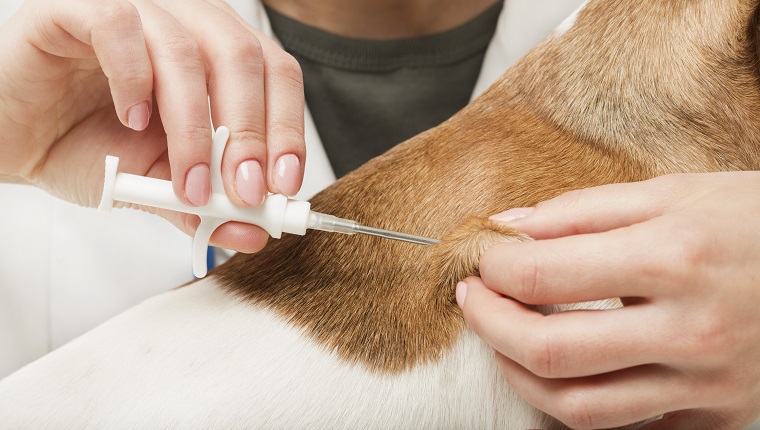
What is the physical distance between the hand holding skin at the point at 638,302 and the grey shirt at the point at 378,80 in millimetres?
1038

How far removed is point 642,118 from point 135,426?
0.82 meters

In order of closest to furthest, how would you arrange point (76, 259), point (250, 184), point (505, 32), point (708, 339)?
1. point (708, 339)
2. point (250, 184)
3. point (76, 259)
4. point (505, 32)

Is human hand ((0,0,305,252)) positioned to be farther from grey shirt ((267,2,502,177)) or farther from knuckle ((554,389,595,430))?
grey shirt ((267,2,502,177))

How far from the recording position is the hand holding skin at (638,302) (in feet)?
2.20

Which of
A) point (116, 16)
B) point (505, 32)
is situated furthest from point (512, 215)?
point (505, 32)

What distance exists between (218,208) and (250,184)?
66 millimetres

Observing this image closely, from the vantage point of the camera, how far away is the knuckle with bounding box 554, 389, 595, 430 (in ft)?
2.35

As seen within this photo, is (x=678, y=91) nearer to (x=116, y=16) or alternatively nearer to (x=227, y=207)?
(x=227, y=207)

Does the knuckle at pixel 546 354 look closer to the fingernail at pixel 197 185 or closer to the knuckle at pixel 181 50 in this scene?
the fingernail at pixel 197 185

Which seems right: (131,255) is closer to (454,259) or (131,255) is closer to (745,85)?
(454,259)

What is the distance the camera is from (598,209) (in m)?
0.76

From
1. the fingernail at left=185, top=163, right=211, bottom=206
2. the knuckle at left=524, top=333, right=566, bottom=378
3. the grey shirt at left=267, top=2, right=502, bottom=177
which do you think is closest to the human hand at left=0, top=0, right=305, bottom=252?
the fingernail at left=185, top=163, right=211, bottom=206

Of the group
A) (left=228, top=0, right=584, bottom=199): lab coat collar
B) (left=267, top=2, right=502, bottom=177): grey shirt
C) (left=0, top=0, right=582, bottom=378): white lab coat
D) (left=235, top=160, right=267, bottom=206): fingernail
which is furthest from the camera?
(left=267, top=2, right=502, bottom=177): grey shirt

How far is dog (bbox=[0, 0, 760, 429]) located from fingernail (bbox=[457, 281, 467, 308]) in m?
0.02
